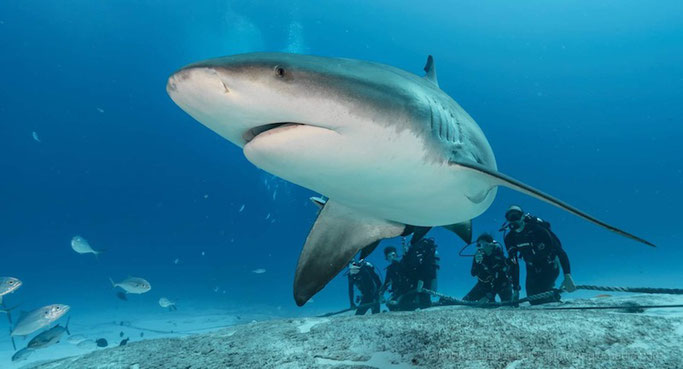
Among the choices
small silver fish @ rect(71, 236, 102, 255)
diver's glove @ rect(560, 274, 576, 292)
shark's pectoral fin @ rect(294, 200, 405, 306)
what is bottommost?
diver's glove @ rect(560, 274, 576, 292)

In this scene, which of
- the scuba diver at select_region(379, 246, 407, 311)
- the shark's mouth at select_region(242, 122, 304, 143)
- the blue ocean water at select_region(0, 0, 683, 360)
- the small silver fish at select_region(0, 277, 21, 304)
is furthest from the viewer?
the blue ocean water at select_region(0, 0, 683, 360)

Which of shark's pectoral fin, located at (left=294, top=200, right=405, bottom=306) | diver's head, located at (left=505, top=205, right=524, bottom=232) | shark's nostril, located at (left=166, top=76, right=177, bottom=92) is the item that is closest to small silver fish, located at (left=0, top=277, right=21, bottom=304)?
shark's pectoral fin, located at (left=294, top=200, right=405, bottom=306)

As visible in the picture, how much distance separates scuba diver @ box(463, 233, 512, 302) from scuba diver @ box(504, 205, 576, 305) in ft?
0.64

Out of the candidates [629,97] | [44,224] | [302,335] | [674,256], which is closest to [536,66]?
[629,97]

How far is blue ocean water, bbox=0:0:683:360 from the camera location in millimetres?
42969

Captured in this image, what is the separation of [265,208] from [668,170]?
96.6 meters

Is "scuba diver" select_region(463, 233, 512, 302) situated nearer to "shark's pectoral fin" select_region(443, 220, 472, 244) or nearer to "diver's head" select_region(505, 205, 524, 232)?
"diver's head" select_region(505, 205, 524, 232)

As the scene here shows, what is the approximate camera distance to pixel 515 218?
705cm

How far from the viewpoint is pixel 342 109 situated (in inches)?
71.7

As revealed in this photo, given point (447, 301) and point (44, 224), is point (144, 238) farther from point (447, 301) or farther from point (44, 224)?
point (447, 301)

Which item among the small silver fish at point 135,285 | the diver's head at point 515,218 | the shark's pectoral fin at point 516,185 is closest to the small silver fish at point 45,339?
the small silver fish at point 135,285

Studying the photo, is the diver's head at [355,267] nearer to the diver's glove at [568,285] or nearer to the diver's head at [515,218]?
the diver's head at [515,218]

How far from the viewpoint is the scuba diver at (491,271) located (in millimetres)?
7012

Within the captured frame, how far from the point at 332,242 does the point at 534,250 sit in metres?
5.56
